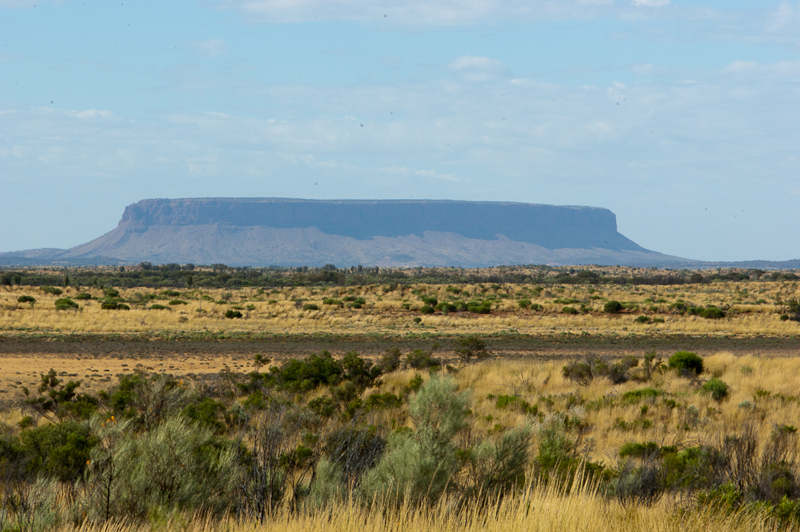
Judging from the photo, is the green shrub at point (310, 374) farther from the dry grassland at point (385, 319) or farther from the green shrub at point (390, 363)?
Result: the dry grassland at point (385, 319)

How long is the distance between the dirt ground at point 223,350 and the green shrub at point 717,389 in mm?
7487

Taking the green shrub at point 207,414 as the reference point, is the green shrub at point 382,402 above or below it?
below

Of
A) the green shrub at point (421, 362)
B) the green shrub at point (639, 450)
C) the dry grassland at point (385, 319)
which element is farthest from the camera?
the dry grassland at point (385, 319)

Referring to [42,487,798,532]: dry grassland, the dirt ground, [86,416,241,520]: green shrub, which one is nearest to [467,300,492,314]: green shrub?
the dirt ground

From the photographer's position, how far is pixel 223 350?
81.7 ft

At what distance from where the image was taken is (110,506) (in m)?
5.06

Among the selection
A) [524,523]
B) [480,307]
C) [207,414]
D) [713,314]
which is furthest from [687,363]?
[480,307]

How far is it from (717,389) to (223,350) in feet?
57.7

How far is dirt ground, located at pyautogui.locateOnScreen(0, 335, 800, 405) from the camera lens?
1882cm

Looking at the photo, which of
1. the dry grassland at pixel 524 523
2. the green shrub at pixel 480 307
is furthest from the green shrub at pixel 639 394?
the green shrub at pixel 480 307

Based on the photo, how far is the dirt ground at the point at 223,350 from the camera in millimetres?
18823

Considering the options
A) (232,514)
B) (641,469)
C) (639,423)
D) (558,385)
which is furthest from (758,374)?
(232,514)

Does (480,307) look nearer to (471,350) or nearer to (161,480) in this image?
(471,350)

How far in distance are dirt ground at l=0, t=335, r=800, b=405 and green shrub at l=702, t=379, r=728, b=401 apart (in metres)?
7.49
